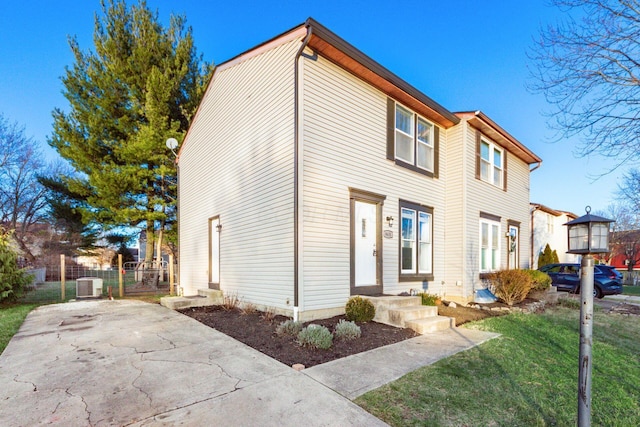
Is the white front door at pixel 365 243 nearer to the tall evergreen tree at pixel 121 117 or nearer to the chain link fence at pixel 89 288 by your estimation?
the chain link fence at pixel 89 288

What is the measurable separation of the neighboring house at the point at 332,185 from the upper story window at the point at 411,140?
0.14 feet

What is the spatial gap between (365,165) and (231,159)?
3.80 metres

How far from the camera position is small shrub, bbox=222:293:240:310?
8.06 metres

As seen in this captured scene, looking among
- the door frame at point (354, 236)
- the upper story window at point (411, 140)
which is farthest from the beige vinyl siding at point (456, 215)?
the door frame at point (354, 236)

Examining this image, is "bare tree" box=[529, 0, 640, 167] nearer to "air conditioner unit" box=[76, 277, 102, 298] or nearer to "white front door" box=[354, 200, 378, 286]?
"white front door" box=[354, 200, 378, 286]

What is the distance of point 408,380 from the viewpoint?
139 inches

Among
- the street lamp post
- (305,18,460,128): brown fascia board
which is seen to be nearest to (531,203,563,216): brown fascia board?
(305,18,460,128): brown fascia board

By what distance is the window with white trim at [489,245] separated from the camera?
10328 millimetres

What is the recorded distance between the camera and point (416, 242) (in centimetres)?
873

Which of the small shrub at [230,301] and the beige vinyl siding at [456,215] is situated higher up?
the beige vinyl siding at [456,215]

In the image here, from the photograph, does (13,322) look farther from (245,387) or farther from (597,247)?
(597,247)

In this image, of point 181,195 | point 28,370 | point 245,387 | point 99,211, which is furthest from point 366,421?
point 99,211

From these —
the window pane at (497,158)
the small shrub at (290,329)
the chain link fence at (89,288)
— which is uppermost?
the window pane at (497,158)

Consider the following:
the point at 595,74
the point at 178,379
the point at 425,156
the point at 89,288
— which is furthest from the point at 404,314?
the point at 89,288
